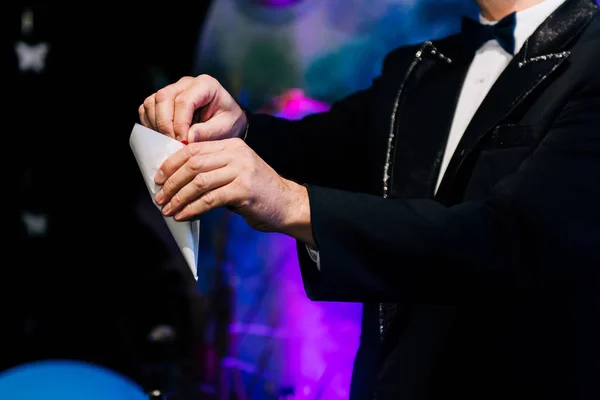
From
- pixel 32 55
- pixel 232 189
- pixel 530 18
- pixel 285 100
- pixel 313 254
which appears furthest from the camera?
pixel 32 55

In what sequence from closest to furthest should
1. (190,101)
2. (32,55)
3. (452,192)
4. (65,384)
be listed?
(190,101) < (452,192) < (65,384) < (32,55)

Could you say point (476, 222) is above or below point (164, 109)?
below

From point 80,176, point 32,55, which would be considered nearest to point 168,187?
point 80,176

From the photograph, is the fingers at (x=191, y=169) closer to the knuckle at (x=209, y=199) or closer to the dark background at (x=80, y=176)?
the knuckle at (x=209, y=199)

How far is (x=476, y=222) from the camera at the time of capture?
92cm

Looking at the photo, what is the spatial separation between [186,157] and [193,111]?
0.21 metres

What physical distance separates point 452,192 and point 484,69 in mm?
313

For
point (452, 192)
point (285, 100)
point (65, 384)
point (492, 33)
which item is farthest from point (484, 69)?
point (285, 100)

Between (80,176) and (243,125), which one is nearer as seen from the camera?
(243,125)

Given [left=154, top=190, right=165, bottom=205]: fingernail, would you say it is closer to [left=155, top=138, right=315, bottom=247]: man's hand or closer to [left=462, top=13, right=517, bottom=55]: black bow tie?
[left=155, top=138, right=315, bottom=247]: man's hand

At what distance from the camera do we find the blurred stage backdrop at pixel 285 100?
235cm

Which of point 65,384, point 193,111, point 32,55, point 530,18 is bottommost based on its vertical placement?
point 65,384

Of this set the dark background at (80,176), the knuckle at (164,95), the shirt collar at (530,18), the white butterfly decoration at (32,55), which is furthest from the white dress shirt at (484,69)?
the white butterfly decoration at (32,55)

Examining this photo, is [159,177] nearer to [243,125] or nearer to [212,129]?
[212,129]
